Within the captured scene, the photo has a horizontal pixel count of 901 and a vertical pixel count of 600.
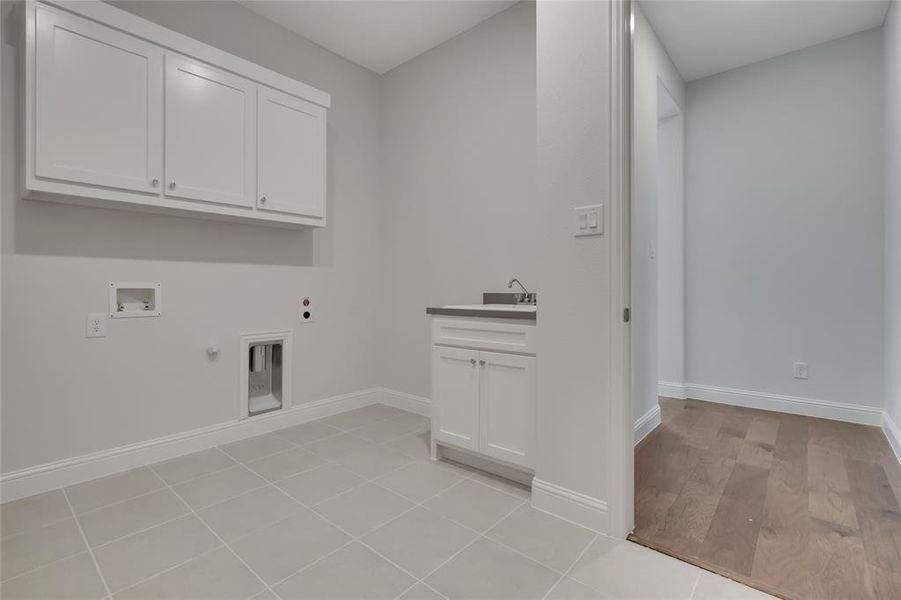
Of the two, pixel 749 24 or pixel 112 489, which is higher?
pixel 749 24

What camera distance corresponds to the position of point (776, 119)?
3.40m

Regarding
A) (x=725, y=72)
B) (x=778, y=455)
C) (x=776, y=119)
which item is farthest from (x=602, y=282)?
(x=725, y=72)

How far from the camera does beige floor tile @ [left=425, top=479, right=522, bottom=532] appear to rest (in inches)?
71.3

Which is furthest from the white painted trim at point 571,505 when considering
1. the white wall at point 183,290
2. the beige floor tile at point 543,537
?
the white wall at point 183,290

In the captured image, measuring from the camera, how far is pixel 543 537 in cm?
168

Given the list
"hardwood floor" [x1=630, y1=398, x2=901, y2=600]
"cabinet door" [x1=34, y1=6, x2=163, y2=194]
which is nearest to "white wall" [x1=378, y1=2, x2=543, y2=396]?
"hardwood floor" [x1=630, y1=398, x2=901, y2=600]

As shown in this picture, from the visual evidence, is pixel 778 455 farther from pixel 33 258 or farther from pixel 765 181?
pixel 33 258

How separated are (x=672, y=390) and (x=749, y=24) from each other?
9.31 ft

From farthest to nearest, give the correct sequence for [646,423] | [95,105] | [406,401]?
1. [406,401]
2. [646,423]
3. [95,105]

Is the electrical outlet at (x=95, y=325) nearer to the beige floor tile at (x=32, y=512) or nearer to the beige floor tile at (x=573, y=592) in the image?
→ the beige floor tile at (x=32, y=512)

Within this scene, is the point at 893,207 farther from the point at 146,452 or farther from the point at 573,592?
the point at 146,452

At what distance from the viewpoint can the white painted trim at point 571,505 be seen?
1698 millimetres

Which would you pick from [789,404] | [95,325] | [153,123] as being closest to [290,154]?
[153,123]

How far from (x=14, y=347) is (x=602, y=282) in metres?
2.66
